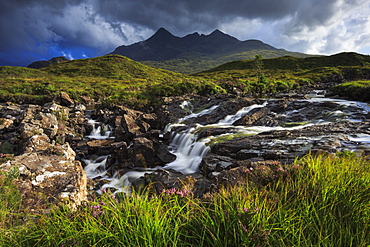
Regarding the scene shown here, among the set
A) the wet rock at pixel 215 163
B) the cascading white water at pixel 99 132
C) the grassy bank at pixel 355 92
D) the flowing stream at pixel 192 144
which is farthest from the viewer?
the grassy bank at pixel 355 92

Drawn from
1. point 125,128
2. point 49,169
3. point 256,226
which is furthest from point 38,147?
point 256,226

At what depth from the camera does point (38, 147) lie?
996 centimetres

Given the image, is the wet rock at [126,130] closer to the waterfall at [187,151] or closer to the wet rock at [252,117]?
the waterfall at [187,151]

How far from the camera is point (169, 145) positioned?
15.7 meters

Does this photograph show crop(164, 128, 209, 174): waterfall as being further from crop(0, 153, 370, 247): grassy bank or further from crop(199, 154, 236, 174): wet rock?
crop(0, 153, 370, 247): grassy bank

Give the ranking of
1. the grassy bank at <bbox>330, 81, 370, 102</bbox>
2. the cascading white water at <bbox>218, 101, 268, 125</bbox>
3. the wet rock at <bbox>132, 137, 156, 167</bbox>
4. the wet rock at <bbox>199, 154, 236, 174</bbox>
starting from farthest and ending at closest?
the grassy bank at <bbox>330, 81, 370, 102</bbox>
the cascading white water at <bbox>218, 101, 268, 125</bbox>
the wet rock at <bbox>132, 137, 156, 167</bbox>
the wet rock at <bbox>199, 154, 236, 174</bbox>

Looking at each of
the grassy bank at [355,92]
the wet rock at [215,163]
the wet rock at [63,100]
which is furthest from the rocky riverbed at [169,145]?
the wet rock at [63,100]

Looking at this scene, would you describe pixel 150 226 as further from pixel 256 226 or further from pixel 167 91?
pixel 167 91

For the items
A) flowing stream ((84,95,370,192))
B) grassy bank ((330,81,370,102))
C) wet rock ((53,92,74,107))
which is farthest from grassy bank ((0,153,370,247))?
wet rock ((53,92,74,107))

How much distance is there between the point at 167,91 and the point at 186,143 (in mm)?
18770

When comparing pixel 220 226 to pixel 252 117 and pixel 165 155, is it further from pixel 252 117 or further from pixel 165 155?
pixel 252 117

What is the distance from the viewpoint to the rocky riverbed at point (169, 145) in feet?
22.7

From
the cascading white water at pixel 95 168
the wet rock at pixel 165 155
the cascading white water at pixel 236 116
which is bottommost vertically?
the cascading white water at pixel 95 168

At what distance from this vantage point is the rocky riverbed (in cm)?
691
